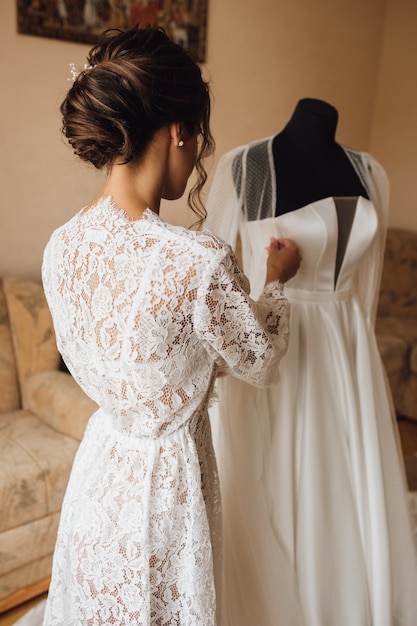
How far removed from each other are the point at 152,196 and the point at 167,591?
661mm

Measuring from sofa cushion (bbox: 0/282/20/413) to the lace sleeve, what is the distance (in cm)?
141

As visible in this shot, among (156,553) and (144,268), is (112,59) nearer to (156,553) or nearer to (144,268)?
(144,268)

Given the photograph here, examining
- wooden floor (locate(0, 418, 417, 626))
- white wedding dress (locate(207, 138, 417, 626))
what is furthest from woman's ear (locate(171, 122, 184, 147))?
wooden floor (locate(0, 418, 417, 626))

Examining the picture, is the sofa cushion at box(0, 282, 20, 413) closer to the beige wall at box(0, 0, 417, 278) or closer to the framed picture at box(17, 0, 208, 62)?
the beige wall at box(0, 0, 417, 278)

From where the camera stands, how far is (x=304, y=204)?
1.44m

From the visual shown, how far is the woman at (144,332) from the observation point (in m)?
0.74

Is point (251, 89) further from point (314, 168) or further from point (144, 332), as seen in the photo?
point (144, 332)

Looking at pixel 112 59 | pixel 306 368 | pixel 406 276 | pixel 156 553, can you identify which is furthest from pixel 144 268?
pixel 406 276

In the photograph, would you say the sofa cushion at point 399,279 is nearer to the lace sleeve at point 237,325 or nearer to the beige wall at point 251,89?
the beige wall at point 251,89

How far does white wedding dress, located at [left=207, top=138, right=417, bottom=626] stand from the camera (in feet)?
4.36

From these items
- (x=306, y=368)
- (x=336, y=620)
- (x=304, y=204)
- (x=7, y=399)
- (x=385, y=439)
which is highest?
(x=304, y=204)

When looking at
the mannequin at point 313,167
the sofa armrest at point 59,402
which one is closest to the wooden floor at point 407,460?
the sofa armrest at point 59,402

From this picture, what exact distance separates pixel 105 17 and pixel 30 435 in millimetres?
1812

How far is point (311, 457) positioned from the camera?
4.51ft
